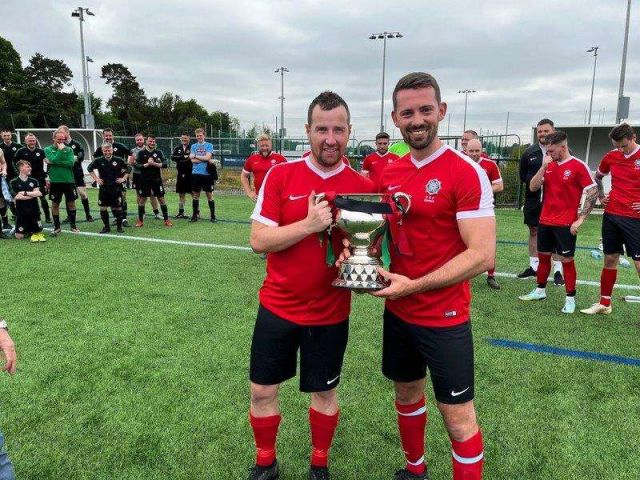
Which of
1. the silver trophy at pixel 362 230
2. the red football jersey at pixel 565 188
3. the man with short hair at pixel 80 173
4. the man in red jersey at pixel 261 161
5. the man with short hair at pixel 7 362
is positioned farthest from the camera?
the man with short hair at pixel 80 173

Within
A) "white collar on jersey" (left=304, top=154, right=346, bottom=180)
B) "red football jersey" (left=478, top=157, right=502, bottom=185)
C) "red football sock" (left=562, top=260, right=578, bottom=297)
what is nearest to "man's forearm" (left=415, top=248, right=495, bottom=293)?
"white collar on jersey" (left=304, top=154, right=346, bottom=180)

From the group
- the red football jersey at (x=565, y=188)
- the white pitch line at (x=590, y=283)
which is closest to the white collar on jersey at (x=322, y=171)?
the red football jersey at (x=565, y=188)

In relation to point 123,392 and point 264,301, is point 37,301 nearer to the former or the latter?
point 123,392

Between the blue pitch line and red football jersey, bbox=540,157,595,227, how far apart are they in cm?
166

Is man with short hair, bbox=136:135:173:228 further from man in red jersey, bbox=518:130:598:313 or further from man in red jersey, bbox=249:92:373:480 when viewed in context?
man in red jersey, bbox=249:92:373:480

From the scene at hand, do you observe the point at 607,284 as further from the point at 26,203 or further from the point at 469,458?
the point at 26,203

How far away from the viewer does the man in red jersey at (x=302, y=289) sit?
2074 mm

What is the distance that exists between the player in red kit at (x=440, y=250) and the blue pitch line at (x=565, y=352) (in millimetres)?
2455

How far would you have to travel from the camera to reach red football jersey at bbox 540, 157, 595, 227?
16.6 feet

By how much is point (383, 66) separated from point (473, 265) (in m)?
31.6

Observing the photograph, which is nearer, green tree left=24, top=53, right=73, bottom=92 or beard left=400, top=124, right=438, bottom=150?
beard left=400, top=124, right=438, bottom=150

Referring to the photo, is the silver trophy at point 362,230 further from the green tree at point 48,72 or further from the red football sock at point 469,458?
the green tree at point 48,72

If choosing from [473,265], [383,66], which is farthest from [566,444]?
[383,66]

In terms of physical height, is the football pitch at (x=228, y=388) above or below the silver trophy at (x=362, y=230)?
below
